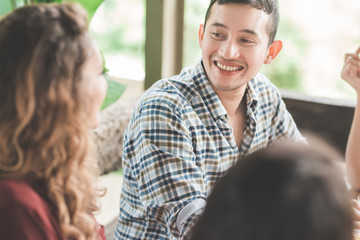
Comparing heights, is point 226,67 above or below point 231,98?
above

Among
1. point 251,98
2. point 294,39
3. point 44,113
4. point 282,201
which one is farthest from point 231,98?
point 294,39

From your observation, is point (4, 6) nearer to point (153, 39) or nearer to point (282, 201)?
point (153, 39)

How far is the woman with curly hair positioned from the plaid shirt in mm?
342

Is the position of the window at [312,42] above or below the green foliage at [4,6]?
below

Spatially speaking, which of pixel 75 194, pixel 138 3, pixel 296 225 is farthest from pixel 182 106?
pixel 138 3

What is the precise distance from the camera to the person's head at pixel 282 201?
1.63ft

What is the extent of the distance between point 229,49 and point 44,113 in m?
0.79

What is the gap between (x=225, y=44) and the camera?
59.2 inches

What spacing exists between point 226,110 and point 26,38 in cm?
90

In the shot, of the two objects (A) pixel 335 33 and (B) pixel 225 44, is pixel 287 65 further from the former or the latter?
(B) pixel 225 44

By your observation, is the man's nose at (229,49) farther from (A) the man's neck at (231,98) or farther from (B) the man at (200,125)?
(A) the man's neck at (231,98)

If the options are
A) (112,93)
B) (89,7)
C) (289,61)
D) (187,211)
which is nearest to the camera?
(187,211)

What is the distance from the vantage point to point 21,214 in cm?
87

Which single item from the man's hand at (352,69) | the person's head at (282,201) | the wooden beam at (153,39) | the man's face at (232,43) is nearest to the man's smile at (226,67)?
the man's face at (232,43)
